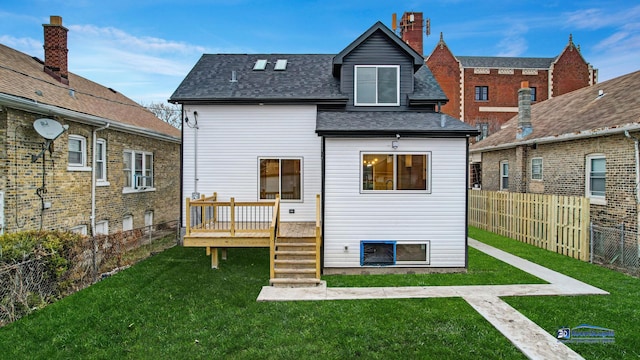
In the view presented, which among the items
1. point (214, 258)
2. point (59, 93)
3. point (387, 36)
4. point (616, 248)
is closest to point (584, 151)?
point (616, 248)

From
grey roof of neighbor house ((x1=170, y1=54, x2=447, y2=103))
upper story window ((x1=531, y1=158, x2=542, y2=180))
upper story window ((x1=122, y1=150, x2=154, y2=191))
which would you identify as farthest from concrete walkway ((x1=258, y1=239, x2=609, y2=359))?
upper story window ((x1=122, y1=150, x2=154, y2=191))

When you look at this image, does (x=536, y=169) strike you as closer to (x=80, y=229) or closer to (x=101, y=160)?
(x=101, y=160)

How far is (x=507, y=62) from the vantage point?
107ft

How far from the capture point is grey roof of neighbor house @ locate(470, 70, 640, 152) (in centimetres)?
1074

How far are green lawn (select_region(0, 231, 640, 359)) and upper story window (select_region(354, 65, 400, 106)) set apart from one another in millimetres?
5842

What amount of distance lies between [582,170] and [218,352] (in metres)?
13.2

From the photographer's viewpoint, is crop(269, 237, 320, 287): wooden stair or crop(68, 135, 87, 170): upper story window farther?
crop(68, 135, 87, 170): upper story window

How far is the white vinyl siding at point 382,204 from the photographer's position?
9.36m

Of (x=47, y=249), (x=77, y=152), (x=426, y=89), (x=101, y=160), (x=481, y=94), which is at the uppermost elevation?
(x=481, y=94)

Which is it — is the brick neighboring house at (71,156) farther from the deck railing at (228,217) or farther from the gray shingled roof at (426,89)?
the gray shingled roof at (426,89)

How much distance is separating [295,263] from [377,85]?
6443 mm

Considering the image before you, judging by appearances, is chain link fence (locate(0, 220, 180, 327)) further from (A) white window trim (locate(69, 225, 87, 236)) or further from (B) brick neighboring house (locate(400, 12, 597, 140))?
(B) brick neighboring house (locate(400, 12, 597, 140))

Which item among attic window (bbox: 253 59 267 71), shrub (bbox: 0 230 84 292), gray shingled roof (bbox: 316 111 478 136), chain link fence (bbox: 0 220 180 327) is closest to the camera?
chain link fence (bbox: 0 220 180 327)

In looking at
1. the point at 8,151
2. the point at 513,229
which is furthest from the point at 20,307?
the point at 513,229
